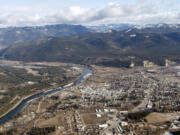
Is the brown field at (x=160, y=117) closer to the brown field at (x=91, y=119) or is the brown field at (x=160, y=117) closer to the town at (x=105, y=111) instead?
the town at (x=105, y=111)

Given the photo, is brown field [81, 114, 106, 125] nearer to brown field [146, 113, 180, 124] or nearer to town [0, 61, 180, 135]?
town [0, 61, 180, 135]

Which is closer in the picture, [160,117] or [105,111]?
[160,117]

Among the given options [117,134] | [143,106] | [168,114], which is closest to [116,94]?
[143,106]

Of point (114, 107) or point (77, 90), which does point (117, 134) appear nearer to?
point (114, 107)

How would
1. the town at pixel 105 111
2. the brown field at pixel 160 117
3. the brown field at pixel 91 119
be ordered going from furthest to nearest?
the brown field at pixel 91 119 → the brown field at pixel 160 117 → the town at pixel 105 111

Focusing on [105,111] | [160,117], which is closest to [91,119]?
[105,111]

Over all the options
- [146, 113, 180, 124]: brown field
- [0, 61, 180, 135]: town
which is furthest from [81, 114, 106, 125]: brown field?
[146, 113, 180, 124]: brown field

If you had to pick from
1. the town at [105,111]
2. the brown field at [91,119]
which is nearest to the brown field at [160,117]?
the town at [105,111]

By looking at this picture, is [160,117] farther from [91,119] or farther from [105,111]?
[91,119]

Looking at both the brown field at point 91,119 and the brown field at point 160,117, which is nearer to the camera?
the brown field at point 160,117

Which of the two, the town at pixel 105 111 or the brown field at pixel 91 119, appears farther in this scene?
the brown field at pixel 91 119

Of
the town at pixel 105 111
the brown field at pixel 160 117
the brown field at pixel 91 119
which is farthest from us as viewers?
the brown field at pixel 91 119
